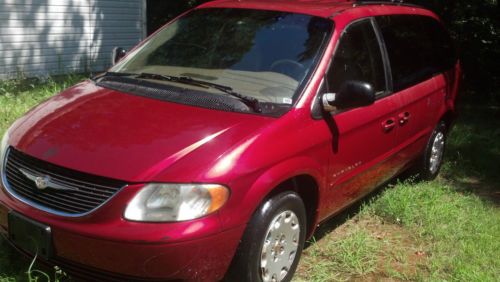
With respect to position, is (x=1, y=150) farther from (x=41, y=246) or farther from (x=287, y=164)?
(x=287, y=164)

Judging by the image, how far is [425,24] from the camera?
5.57 metres

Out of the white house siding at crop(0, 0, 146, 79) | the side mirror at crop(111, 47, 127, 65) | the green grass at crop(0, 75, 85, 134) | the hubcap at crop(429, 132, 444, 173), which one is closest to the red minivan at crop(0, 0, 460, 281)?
the side mirror at crop(111, 47, 127, 65)

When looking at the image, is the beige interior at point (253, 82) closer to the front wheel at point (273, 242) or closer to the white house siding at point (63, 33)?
the front wheel at point (273, 242)

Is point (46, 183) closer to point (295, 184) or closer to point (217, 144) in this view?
point (217, 144)

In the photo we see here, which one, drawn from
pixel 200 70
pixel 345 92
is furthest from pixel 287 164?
pixel 200 70

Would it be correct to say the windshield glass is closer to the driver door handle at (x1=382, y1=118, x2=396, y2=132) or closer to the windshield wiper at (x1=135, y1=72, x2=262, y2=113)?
the windshield wiper at (x1=135, y1=72, x2=262, y2=113)

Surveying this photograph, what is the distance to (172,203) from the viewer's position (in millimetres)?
2719

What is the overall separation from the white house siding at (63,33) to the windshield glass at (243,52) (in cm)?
623

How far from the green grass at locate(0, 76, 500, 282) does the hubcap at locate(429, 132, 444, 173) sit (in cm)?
17

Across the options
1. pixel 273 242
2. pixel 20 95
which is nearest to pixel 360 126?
pixel 273 242

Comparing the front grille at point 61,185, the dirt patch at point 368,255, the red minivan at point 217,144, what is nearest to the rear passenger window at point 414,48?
the red minivan at point 217,144

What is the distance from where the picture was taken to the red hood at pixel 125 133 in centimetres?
282

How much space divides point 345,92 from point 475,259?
162 cm

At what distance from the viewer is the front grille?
2752mm
